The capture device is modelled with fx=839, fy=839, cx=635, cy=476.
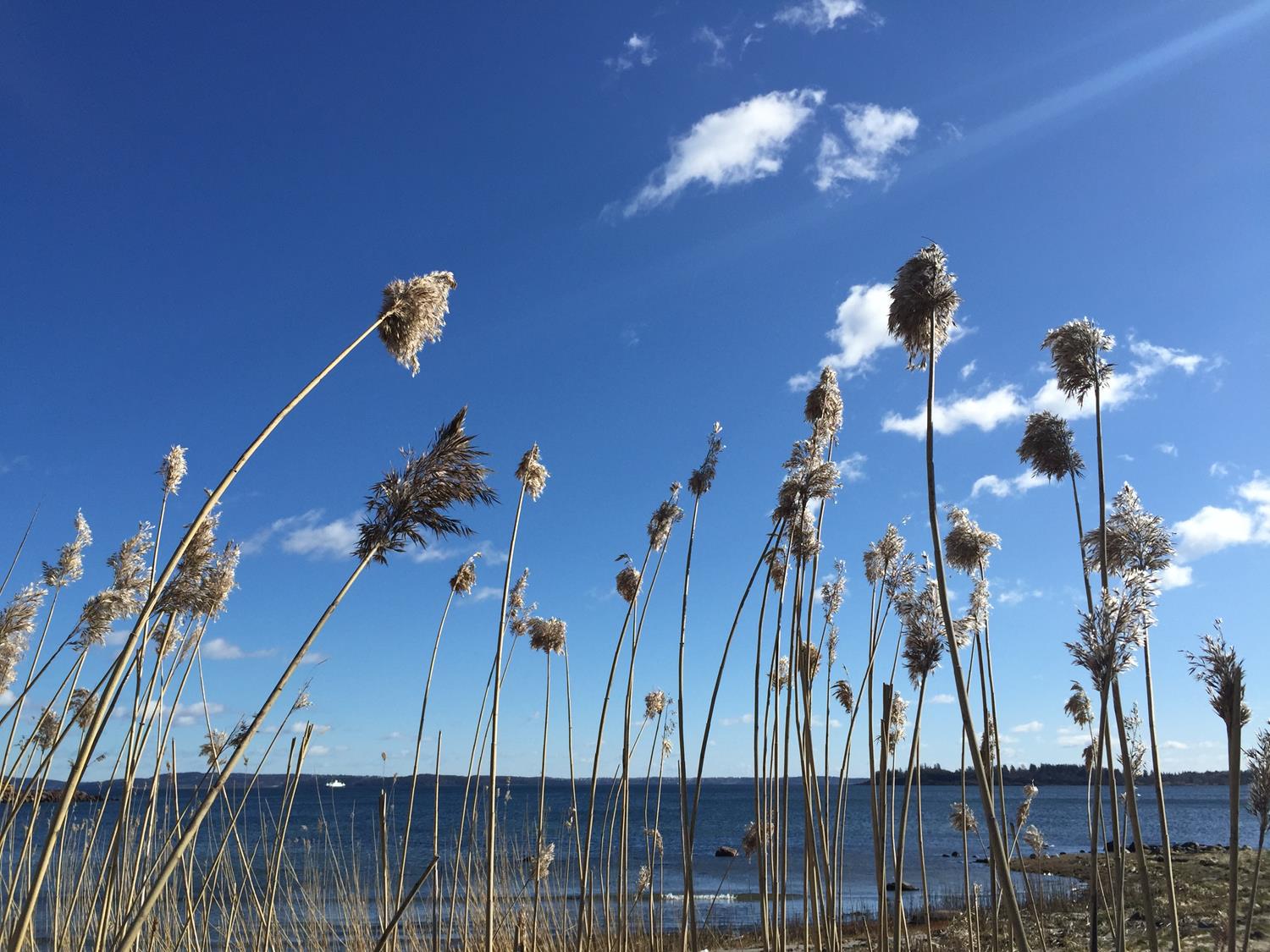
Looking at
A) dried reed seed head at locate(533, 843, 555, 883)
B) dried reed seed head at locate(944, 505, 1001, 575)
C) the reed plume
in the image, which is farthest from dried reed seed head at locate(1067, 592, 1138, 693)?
dried reed seed head at locate(533, 843, 555, 883)

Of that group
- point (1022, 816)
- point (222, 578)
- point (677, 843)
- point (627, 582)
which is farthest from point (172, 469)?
point (677, 843)

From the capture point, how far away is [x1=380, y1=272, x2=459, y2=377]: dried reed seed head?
4.12 m

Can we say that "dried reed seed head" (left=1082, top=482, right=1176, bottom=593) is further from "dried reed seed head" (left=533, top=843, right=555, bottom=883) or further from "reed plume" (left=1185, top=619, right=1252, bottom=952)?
"dried reed seed head" (left=533, top=843, right=555, bottom=883)

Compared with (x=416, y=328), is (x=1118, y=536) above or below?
below

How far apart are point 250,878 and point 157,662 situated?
236 cm

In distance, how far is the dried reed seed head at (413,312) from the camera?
412 centimetres

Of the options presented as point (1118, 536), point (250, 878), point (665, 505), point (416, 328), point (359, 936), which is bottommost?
point (359, 936)

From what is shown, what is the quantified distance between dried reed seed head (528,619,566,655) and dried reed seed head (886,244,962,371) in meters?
5.07

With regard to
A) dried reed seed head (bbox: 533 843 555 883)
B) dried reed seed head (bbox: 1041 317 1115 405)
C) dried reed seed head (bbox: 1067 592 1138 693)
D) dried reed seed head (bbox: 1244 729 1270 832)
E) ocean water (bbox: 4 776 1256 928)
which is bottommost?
ocean water (bbox: 4 776 1256 928)

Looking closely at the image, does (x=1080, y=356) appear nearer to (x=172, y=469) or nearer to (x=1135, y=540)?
(x=1135, y=540)

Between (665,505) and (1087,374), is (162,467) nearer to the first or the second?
(665,505)

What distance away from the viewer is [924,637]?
4203 millimetres

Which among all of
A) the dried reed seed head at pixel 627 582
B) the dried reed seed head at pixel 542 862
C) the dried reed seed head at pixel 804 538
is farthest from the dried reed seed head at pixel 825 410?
the dried reed seed head at pixel 542 862

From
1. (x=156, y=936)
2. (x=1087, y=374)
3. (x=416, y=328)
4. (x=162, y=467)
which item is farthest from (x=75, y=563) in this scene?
(x=1087, y=374)
